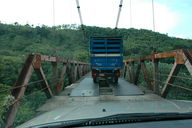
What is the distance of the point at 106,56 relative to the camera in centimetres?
898

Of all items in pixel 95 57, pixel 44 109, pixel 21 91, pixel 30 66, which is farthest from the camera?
pixel 95 57

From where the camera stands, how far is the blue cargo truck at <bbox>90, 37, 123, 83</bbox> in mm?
8984

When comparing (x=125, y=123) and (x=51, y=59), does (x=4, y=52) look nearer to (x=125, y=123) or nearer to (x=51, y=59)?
(x=51, y=59)

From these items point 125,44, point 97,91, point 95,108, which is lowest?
point 97,91

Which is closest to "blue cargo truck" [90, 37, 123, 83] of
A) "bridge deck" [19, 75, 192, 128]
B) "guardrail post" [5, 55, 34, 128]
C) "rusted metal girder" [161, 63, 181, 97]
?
"bridge deck" [19, 75, 192, 128]

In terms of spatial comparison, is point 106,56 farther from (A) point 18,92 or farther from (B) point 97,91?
(A) point 18,92

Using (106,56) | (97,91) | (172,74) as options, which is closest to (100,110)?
(172,74)

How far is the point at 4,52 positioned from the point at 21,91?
27.5 meters

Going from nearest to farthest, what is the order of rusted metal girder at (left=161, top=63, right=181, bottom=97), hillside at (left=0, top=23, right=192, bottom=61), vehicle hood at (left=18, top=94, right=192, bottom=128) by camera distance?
vehicle hood at (left=18, top=94, right=192, bottom=128) → rusted metal girder at (left=161, top=63, right=181, bottom=97) → hillside at (left=0, top=23, right=192, bottom=61)

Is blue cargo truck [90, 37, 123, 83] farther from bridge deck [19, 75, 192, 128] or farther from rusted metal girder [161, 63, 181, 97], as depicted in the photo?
rusted metal girder [161, 63, 181, 97]

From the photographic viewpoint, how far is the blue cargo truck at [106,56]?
8.98 metres

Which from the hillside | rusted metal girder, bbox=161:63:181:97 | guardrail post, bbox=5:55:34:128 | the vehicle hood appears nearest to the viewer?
the vehicle hood

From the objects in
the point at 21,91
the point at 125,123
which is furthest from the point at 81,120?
the point at 21,91

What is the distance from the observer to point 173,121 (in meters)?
1.65
